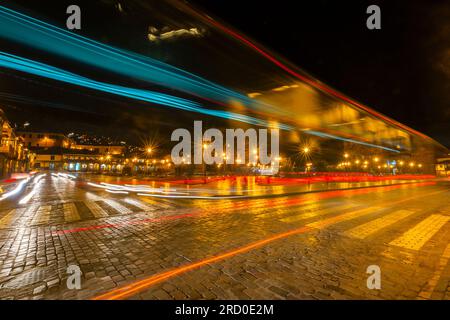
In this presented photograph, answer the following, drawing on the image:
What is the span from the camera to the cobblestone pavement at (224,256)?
9.95 feet

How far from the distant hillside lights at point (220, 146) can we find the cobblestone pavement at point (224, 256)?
17.8m

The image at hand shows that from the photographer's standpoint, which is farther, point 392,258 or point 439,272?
point 392,258

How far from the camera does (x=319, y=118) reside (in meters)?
23.1

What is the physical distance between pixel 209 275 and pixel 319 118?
2337cm

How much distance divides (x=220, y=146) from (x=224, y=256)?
135 ft

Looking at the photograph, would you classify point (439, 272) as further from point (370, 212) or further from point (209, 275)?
point (370, 212)

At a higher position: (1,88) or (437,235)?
(1,88)

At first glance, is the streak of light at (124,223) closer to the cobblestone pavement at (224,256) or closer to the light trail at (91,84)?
the cobblestone pavement at (224,256)

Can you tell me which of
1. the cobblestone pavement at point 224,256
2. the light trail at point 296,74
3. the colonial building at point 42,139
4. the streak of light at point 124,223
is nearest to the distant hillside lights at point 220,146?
the light trail at point 296,74

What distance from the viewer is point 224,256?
427cm

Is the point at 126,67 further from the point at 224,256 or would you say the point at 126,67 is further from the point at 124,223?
the point at 224,256

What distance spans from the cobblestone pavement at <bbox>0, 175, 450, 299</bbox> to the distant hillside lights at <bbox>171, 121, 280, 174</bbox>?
58.4 ft

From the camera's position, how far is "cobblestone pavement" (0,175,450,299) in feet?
9.95

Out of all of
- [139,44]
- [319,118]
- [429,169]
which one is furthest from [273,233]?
[429,169]
